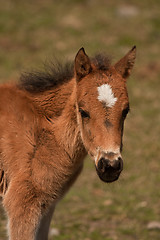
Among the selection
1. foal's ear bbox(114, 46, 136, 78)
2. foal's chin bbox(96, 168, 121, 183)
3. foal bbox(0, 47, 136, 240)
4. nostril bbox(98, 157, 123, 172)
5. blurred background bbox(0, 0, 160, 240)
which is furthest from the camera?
blurred background bbox(0, 0, 160, 240)

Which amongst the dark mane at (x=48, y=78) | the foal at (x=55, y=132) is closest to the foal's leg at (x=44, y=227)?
the foal at (x=55, y=132)

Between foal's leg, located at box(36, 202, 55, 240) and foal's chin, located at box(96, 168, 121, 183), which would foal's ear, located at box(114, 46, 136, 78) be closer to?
foal's chin, located at box(96, 168, 121, 183)

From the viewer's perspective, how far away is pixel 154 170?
9281 millimetres

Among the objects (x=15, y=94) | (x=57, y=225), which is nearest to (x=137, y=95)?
(x=57, y=225)

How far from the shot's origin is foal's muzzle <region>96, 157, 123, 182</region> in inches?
158

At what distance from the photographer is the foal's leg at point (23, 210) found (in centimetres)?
453

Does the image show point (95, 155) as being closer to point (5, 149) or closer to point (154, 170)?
point (5, 149)

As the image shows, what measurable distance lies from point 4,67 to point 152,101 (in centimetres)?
553

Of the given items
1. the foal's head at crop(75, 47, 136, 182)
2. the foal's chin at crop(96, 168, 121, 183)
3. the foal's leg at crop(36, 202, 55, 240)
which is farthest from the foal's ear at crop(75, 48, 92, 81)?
the foal's leg at crop(36, 202, 55, 240)

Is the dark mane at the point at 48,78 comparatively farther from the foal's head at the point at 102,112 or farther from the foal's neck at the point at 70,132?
the foal's head at the point at 102,112

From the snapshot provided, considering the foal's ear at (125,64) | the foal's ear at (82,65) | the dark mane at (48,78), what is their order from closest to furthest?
the foal's ear at (82,65)
the foal's ear at (125,64)
the dark mane at (48,78)

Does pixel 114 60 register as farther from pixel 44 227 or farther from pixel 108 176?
pixel 108 176

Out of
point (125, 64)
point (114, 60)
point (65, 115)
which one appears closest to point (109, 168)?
point (65, 115)

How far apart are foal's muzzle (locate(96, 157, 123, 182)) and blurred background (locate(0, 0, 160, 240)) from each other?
5.39ft
